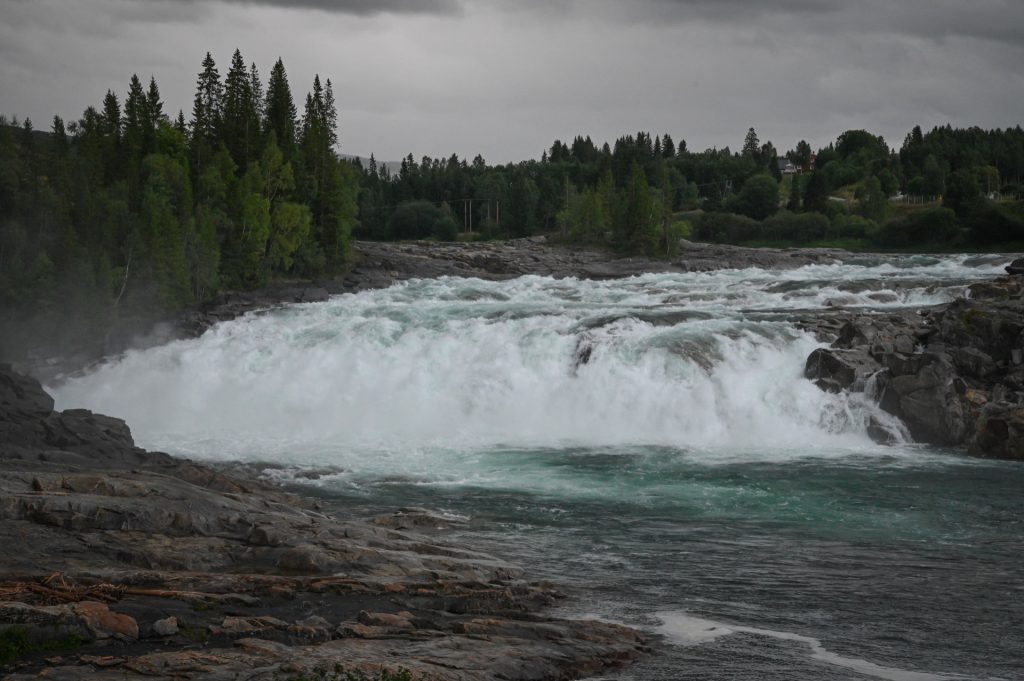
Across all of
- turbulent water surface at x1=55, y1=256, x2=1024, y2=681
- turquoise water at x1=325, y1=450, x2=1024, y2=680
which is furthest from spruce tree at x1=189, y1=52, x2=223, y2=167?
turquoise water at x1=325, y1=450, x2=1024, y2=680

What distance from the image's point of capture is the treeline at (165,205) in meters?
44.2

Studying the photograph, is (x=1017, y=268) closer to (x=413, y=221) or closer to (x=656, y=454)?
(x=656, y=454)

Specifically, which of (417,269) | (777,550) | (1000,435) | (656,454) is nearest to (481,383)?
(656,454)

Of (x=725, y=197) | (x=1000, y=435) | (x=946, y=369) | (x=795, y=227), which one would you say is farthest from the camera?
(x=725, y=197)

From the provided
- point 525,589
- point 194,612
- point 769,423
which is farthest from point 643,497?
point 194,612

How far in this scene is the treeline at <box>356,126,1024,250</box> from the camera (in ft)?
293

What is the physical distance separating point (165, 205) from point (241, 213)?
6.57 m

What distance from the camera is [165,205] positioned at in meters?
50.9

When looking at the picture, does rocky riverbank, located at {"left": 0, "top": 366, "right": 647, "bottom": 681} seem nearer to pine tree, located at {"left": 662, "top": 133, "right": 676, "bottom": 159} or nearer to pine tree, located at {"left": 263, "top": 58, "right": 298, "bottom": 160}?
pine tree, located at {"left": 263, "top": 58, "right": 298, "bottom": 160}

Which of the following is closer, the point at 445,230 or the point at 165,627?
the point at 165,627

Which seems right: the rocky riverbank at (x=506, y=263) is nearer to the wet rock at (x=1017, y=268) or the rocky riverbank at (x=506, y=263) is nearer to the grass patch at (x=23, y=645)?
the wet rock at (x=1017, y=268)

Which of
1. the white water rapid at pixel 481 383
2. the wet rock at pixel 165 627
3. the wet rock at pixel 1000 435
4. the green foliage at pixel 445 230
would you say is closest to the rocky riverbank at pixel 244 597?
the wet rock at pixel 165 627

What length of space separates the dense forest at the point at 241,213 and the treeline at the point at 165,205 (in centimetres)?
10

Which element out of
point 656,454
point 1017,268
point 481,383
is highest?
point 1017,268
